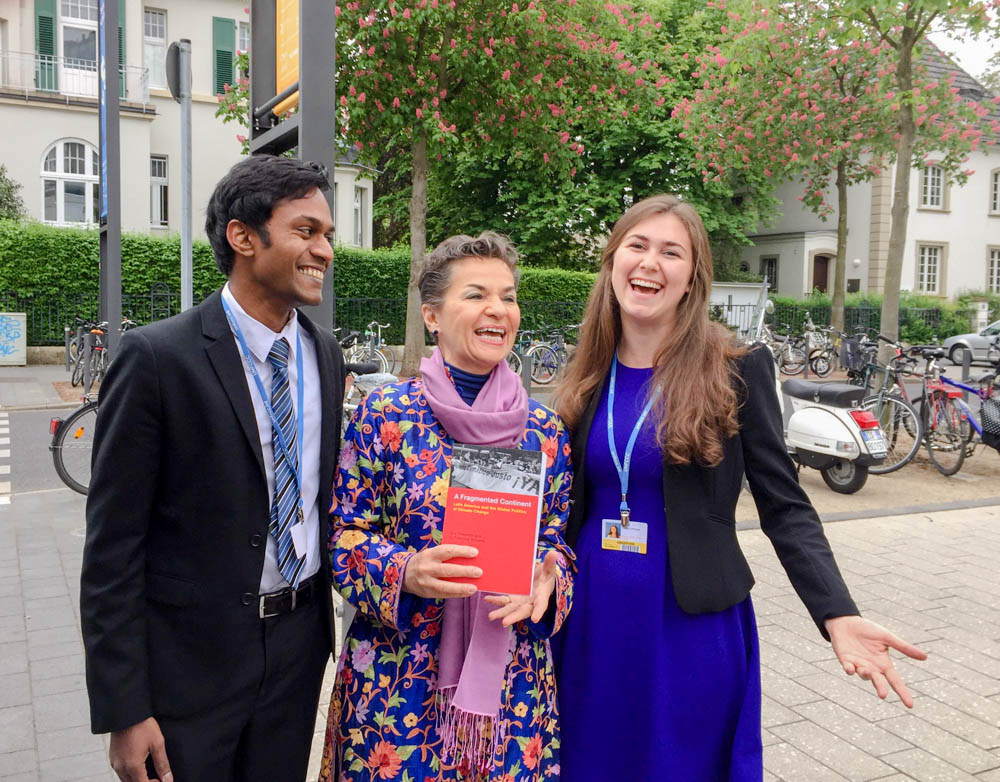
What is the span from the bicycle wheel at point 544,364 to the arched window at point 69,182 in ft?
46.8

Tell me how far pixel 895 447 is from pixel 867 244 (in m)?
27.8

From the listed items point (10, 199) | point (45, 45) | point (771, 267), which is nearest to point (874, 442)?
point (10, 199)

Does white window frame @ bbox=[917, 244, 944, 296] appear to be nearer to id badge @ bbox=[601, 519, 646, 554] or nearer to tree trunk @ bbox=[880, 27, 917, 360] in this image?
tree trunk @ bbox=[880, 27, 917, 360]

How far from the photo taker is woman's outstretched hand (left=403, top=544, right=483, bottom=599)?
1846 mm

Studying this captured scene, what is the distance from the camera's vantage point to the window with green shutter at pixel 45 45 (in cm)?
2458

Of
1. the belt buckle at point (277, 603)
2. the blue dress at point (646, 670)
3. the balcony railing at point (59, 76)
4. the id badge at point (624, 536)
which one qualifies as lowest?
the blue dress at point (646, 670)

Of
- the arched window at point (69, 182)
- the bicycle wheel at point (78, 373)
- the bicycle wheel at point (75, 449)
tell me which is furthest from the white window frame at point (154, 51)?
the bicycle wheel at point (75, 449)

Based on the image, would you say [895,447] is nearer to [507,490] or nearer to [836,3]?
[836,3]

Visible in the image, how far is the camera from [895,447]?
10.3 m

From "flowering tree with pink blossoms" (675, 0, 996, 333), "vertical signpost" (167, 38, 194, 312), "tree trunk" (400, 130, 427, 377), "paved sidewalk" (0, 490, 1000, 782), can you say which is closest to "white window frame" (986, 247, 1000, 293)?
"flowering tree with pink blossoms" (675, 0, 996, 333)

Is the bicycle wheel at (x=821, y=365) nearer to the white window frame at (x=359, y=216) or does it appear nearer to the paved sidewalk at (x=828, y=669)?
the white window frame at (x=359, y=216)

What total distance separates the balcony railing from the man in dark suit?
25.3 meters

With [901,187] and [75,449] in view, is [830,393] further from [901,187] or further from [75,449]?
[75,449]

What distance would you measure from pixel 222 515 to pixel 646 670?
1.11 meters
